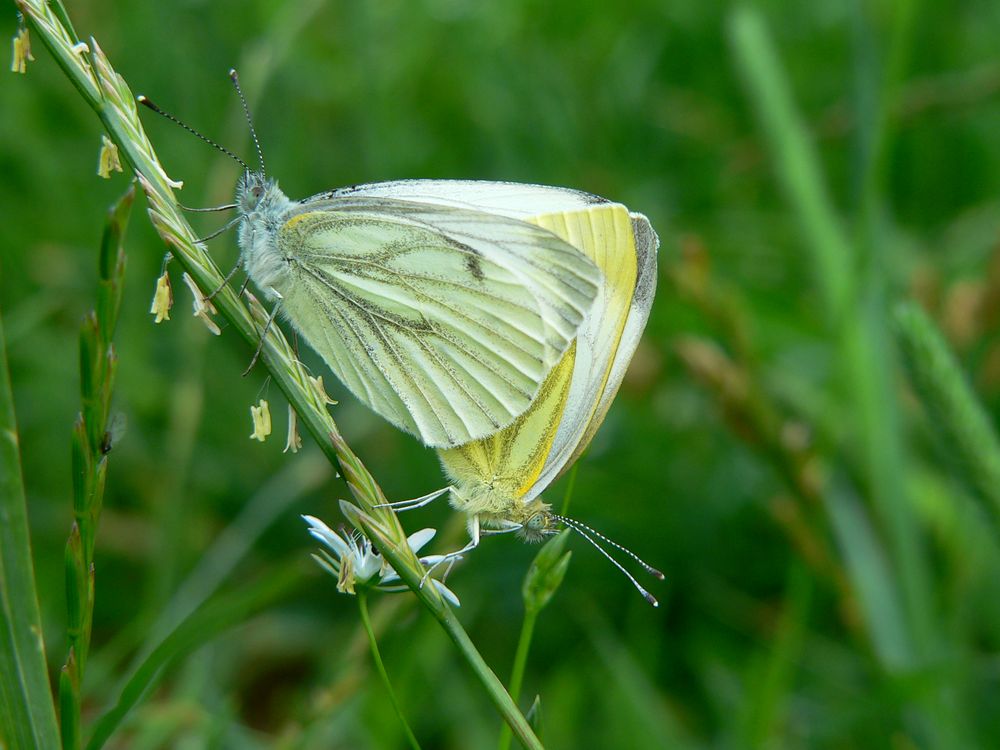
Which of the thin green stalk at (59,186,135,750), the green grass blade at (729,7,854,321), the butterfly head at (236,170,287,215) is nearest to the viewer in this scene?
the thin green stalk at (59,186,135,750)

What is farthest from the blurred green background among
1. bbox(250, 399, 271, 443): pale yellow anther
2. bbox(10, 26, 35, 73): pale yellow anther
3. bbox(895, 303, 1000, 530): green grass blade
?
bbox(10, 26, 35, 73): pale yellow anther

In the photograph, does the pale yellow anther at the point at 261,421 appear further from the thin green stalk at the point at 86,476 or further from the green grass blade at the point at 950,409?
the green grass blade at the point at 950,409

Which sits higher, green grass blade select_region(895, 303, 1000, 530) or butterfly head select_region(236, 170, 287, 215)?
butterfly head select_region(236, 170, 287, 215)

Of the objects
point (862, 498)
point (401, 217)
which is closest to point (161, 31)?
point (401, 217)

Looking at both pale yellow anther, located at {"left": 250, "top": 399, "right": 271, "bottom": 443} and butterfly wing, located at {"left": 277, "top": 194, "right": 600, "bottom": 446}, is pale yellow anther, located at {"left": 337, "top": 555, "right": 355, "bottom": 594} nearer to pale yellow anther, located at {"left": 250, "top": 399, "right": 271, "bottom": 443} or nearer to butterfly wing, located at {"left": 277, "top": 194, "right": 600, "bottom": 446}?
pale yellow anther, located at {"left": 250, "top": 399, "right": 271, "bottom": 443}

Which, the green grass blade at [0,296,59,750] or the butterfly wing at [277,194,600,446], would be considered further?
the butterfly wing at [277,194,600,446]

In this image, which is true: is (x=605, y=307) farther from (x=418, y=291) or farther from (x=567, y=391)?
(x=418, y=291)

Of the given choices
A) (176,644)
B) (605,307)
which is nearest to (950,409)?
(605,307)
